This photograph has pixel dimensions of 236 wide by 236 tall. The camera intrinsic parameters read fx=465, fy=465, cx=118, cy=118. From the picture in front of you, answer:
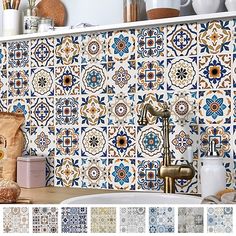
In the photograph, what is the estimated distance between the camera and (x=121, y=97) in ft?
5.05

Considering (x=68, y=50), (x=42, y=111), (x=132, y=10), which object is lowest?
(x=42, y=111)

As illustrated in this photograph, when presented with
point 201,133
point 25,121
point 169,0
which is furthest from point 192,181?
point 25,121

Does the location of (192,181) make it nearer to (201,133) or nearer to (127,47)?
(201,133)

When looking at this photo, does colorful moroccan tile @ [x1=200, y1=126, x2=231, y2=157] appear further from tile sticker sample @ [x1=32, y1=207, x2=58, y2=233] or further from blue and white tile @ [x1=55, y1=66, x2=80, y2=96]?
tile sticker sample @ [x1=32, y1=207, x2=58, y2=233]

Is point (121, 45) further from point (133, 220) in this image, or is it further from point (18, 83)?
point (133, 220)

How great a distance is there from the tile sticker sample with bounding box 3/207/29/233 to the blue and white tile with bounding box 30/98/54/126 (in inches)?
39.7

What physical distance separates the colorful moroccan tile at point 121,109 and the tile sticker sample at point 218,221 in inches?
36.1

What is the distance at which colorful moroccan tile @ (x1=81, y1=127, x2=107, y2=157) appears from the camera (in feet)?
5.15

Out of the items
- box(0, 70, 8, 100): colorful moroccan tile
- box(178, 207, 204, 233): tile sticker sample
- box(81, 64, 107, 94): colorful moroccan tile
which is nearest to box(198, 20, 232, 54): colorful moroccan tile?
box(81, 64, 107, 94): colorful moroccan tile

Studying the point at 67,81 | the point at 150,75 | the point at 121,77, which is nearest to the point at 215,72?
the point at 150,75

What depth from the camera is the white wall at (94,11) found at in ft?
5.27

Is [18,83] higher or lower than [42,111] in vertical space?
higher

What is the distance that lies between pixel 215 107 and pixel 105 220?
2.81 feet

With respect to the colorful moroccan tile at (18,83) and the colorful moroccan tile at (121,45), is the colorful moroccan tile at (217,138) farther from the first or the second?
the colorful moroccan tile at (18,83)
